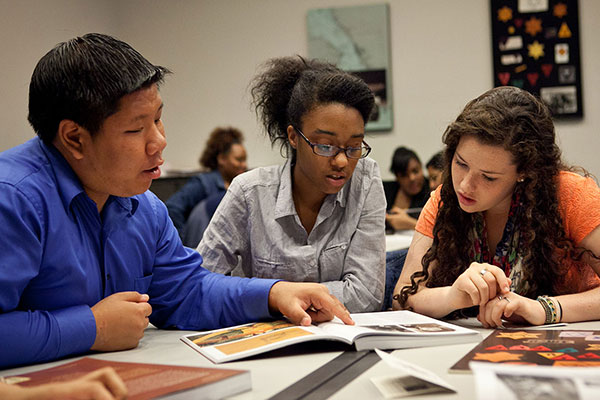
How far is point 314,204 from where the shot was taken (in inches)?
72.0

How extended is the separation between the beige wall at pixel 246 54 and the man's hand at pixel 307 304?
320 cm

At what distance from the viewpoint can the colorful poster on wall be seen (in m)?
4.70

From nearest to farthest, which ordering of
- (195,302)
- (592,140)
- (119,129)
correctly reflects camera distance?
(119,129) → (195,302) → (592,140)

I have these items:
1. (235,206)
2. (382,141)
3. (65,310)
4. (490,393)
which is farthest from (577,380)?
(382,141)

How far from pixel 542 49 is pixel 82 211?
4.35 m

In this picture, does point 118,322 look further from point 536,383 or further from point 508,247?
point 508,247

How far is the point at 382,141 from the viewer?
16.6ft

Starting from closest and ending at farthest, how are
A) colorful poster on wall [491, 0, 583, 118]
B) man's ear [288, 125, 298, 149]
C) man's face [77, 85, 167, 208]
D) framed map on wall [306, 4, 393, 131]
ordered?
1. man's face [77, 85, 167, 208]
2. man's ear [288, 125, 298, 149]
3. colorful poster on wall [491, 0, 583, 118]
4. framed map on wall [306, 4, 393, 131]

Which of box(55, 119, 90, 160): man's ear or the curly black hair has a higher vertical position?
the curly black hair

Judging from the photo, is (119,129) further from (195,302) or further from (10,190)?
(195,302)

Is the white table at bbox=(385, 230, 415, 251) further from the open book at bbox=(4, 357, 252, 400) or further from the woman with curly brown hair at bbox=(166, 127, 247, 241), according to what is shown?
the open book at bbox=(4, 357, 252, 400)

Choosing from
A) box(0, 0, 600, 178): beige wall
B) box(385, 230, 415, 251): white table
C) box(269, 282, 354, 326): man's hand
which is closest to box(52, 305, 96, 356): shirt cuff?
box(269, 282, 354, 326): man's hand

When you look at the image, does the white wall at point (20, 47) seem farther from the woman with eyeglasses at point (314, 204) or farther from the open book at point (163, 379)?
the open book at point (163, 379)

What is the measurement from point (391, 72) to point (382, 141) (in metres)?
0.56
